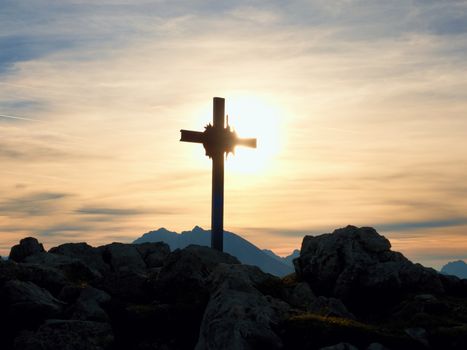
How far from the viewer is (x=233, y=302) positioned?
64.3ft

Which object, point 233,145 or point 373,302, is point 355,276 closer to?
point 373,302

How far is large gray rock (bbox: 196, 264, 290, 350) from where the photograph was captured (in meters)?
18.3

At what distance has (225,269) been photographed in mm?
24000

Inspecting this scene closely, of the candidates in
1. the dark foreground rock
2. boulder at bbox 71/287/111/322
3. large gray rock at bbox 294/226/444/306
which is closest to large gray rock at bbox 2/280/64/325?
the dark foreground rock

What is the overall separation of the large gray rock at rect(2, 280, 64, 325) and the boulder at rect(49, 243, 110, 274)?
7503 millimetres

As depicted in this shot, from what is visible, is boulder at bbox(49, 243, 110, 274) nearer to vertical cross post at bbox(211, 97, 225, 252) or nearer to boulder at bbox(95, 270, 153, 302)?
boulder at bbox(95, 270, 153, 302)

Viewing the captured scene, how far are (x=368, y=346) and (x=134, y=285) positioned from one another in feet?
32.7

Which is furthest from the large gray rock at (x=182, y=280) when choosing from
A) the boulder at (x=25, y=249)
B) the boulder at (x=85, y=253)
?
the boulder at (x=25, y=249)

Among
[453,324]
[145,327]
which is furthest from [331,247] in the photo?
[145,327]

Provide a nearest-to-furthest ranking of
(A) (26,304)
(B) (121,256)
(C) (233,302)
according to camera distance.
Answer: (C) (233,302), (A) (26,304), (B) (121,256)

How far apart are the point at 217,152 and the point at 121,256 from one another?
674 centimetres

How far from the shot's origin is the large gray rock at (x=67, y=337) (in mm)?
19531

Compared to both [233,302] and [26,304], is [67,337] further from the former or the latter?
[233,302]

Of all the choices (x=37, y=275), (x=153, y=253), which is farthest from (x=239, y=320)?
(x=153, y=253)
